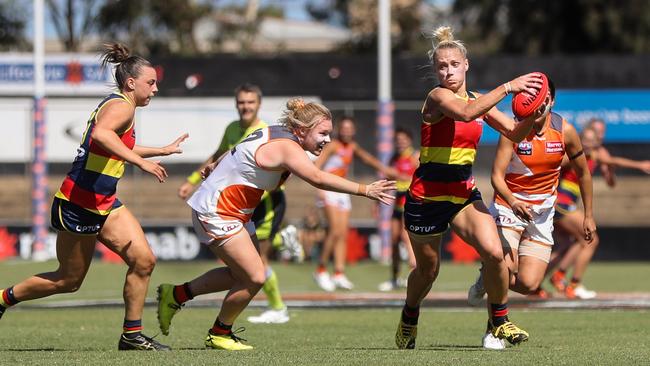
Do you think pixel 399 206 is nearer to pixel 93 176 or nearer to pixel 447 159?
pixel 447 159

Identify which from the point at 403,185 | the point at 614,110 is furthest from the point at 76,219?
the point at 614,110

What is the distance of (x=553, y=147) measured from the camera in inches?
439

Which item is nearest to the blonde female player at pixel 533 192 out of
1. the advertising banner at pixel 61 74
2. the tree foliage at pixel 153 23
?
the advertising banner at pixel 61 74

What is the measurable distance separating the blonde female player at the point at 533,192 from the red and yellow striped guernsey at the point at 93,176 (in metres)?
2.99

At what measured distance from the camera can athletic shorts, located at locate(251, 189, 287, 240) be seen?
502 inches

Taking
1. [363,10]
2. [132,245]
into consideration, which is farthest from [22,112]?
[363,10]

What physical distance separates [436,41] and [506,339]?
88.0 inches

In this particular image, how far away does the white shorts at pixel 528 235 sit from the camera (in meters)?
11.0

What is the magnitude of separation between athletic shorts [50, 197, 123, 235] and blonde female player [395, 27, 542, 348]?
225cm

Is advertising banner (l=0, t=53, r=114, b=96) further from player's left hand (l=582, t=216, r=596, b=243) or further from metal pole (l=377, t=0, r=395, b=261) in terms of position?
player's left hand (l=582, t=216, r=596, b=243)

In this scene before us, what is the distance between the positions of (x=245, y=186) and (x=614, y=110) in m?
17.8

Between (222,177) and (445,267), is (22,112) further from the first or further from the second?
(222,177)

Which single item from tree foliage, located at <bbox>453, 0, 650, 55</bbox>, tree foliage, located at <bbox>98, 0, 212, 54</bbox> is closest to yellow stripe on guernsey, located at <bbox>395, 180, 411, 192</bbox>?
tree foliage, located at <bbox>453, 0, 650, 55</bbox>

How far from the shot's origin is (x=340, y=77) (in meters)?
26.7
